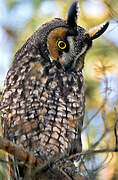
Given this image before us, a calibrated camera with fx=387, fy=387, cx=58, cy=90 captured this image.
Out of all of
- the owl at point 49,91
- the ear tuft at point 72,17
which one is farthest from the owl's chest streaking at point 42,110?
the ear tuft at point 72,17

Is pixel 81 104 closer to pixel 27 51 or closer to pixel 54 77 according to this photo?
pixel 54 77

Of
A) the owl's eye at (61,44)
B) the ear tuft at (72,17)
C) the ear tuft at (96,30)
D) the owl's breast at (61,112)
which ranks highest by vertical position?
the ear tuft at (72,17)

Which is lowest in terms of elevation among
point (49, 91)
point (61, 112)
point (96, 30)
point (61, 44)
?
point (61, 112)

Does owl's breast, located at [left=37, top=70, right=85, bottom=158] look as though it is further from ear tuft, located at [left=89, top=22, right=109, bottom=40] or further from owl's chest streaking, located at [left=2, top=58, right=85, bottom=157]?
ear tuft, located at [left=89, top=22, right=109, bottom=40]

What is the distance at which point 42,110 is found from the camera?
2955 millimetres

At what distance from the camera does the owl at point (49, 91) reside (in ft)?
9.64

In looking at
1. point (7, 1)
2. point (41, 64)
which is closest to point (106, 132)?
point (41, 64)

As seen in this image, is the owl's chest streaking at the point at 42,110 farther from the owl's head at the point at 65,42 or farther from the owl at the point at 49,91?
the owl's head at the point at 65,42

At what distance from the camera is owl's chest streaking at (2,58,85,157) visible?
293cm

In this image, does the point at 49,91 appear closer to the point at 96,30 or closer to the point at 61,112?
the point at 61,112

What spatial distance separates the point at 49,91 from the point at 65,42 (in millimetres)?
483

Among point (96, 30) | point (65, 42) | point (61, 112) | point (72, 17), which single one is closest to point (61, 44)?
point (65, 42)

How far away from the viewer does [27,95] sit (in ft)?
9.86

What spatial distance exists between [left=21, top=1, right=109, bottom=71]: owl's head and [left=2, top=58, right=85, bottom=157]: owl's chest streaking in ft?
0.34
